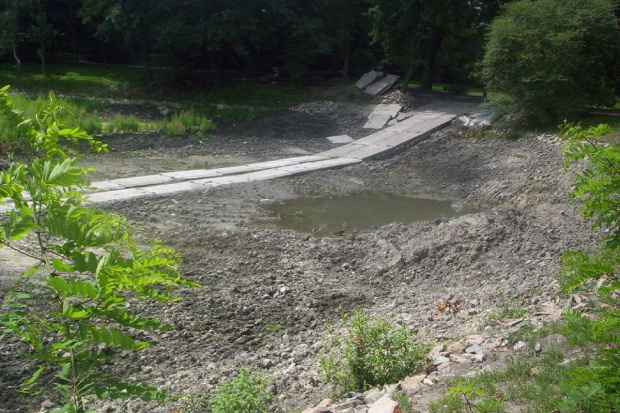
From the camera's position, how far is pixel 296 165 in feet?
46.8

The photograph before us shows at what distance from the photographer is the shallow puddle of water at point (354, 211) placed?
10.7 m

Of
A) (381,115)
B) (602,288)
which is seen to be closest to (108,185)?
(602,288)

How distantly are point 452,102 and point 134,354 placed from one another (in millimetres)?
16779

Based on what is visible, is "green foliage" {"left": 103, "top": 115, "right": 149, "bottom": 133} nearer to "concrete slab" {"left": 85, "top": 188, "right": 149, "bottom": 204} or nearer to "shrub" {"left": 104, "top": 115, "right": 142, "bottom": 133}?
"shrub" {"left": 104, "top": 115, "right": 142, "bottom": 133}

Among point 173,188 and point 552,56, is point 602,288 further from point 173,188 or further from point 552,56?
point 552,56

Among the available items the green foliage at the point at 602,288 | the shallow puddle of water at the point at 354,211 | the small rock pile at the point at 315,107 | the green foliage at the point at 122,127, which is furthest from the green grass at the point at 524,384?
the small rock pile at the point at 315,107

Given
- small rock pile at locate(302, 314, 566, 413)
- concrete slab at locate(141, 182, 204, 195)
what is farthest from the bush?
small rock pile at locate(302, 314, 566, 413)

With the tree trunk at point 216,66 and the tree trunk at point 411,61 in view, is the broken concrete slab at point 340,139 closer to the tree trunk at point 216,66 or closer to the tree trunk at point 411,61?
the tree trunk at point 411,61

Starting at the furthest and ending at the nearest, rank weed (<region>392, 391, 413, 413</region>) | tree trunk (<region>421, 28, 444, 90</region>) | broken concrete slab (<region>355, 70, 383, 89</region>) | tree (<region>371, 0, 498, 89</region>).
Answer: broken concrete slab (<region>355, 70, 383, 89</region>) < tree trunk (<region>421, 28, 444, 90</region>) < tree (<region>371, 0, 498, 89</region>) < weed (<region>392, 391, 413, 413</region>)

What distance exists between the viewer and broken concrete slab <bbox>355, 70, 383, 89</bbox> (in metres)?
21.5

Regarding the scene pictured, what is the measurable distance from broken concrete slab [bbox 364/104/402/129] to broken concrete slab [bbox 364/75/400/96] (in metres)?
1.42

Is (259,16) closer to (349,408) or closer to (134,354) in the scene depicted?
(134,354)

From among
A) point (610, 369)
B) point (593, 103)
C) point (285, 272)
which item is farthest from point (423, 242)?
point (593, 103)

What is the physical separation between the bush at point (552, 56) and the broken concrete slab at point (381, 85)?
4976 millimetres
